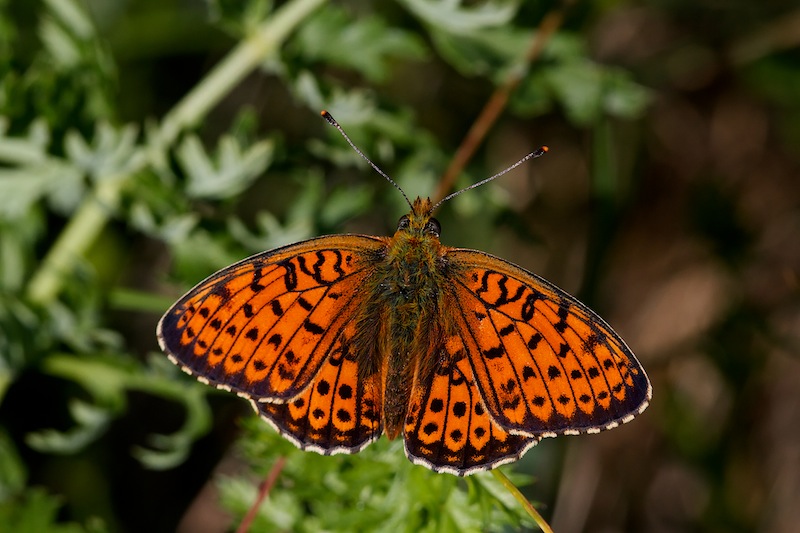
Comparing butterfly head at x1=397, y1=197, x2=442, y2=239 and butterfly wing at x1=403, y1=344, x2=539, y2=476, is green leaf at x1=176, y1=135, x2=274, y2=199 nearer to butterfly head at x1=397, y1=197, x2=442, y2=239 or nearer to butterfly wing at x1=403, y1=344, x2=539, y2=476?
butterfly head at x1=397, y1=197, x2=442, y2=239

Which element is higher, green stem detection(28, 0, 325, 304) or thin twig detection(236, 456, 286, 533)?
green stem detection(28, 0, 325, 304)

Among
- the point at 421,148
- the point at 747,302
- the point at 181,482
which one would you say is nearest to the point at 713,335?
the point at 747,302

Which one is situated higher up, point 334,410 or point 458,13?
point 458,13

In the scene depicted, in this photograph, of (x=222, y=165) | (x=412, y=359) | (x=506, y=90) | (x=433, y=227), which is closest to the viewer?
(x=412, y=359)

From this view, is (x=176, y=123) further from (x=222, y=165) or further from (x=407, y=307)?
(x=407, y=307)

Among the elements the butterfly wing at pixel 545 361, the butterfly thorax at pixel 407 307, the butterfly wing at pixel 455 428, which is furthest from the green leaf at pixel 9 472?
the butterfly wing at pixel 545 361

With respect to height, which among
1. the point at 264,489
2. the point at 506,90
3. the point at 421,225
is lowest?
the point at 264,489

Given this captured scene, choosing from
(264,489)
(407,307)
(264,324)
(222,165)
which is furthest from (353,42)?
(264,489)

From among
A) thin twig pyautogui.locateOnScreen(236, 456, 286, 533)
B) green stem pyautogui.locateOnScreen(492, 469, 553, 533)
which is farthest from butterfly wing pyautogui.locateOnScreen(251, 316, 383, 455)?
green stem pyautogui.locateOnScreen(492, 469, 553, 533)
